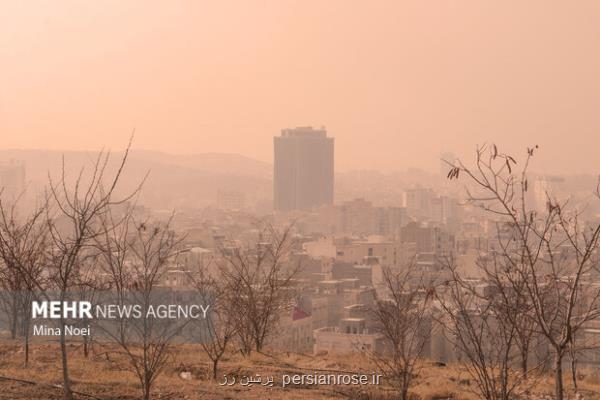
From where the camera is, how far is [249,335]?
1020 cm

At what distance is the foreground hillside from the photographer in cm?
576

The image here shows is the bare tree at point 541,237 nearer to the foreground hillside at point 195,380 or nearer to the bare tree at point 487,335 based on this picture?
the bare tree at point 487,335

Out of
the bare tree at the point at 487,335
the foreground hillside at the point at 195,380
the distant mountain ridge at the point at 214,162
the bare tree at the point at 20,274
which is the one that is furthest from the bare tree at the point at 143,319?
the distant mountain ridge at the point at 214,162

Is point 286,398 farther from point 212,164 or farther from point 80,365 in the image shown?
point 212,164

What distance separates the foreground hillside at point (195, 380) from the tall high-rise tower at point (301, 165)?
88.3m

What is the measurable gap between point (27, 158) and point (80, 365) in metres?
47.7

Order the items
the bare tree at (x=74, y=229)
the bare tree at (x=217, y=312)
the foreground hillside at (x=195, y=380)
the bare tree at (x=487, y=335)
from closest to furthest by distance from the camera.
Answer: the bare tree at (x=487, y=335) → the bare tree at (x=74, y=229) → the foreground hillside at (x=195, y=380) → the bare tree at (x=217, y=312)

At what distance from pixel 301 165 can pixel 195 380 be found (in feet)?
304

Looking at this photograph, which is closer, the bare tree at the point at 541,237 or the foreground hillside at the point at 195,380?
the bare tree at the point at 541,237

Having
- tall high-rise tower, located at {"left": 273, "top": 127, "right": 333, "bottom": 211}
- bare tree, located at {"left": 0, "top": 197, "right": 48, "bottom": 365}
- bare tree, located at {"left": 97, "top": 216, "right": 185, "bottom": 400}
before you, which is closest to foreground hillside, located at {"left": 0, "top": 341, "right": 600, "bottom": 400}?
bare tree, located at {"left": 97, "top": 216, "right": 185, "bottom": 400}

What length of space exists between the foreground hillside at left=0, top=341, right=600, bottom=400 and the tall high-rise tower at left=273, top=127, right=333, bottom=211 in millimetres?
88326

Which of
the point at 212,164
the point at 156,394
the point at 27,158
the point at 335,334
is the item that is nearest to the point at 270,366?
the point at 156,394

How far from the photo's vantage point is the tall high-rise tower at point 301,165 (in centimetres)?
9838

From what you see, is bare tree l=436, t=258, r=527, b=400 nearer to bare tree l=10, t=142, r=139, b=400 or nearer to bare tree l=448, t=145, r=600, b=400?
bare tree l=448, t=145, r=600, b=400
